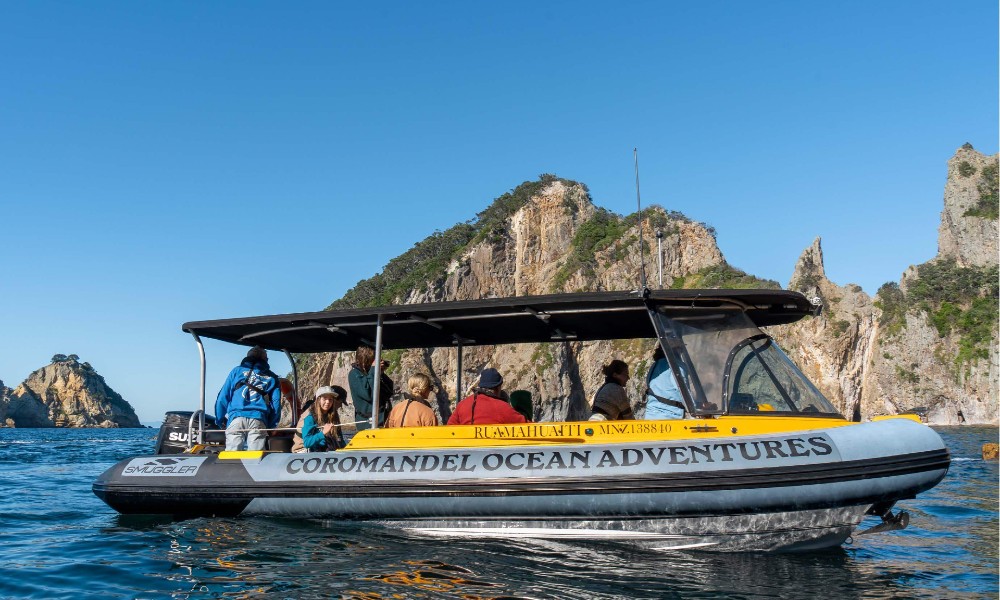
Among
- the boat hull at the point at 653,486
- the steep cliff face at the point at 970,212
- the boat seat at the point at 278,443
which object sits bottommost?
the boat hull at the point at 653,486

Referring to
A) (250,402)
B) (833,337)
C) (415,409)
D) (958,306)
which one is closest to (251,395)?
(250,402)

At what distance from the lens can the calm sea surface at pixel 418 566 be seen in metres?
5.49

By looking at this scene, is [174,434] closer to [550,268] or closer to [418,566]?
[418,566]

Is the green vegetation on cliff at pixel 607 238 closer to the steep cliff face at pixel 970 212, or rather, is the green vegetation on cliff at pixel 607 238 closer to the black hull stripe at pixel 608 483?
the steep cliff face at pixel 970 212

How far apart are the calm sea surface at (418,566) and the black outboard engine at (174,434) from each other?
113cm

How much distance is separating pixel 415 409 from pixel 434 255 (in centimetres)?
5540

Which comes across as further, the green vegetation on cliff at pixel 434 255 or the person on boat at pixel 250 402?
the green vegetation on cliff at pixel 434 255

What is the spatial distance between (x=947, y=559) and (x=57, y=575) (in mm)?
7752

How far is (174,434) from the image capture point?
31.2 feet

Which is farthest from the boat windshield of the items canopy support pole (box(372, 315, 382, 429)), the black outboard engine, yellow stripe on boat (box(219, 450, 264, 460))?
the black outboard engine

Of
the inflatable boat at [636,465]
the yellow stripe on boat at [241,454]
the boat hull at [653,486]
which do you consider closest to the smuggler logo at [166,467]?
the inflatable boat at [636,465]

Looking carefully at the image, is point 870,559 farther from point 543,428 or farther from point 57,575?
point 57,575

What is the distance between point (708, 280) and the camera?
50188mm

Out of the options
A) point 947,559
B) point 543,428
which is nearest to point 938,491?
point 947,559
